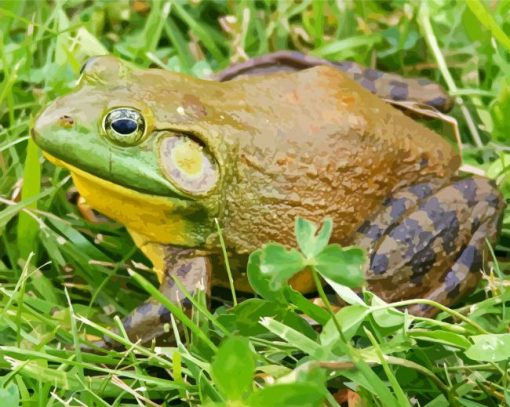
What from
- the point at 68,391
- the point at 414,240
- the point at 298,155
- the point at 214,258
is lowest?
the point at 68,391

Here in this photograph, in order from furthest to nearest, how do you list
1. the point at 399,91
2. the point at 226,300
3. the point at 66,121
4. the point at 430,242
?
the point at 399,91 → the point at 226,300 → the point at 430,242 → the point at 66,121

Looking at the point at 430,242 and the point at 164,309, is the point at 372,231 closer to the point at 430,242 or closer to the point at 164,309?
the point at 430,242

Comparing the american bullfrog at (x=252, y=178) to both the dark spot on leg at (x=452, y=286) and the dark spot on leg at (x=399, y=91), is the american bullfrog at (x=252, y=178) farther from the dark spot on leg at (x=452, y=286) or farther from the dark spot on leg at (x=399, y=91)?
the dark spot on leg at (x=399, y=91)

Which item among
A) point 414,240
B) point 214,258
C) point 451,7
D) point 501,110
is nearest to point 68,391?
point 214,258

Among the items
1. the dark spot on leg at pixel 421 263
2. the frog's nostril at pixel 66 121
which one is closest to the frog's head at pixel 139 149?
the frog's nostril at pixel 66 121

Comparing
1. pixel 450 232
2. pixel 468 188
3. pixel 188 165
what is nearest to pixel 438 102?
pixel 468 188

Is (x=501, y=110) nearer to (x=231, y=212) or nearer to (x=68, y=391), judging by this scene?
(x=231, y=212)
